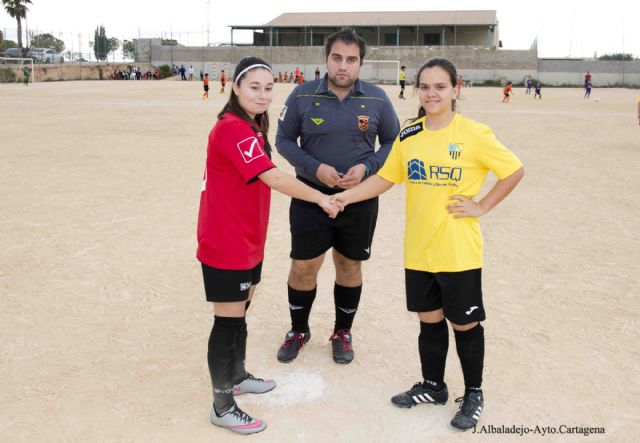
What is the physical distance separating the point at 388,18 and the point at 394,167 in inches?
3058

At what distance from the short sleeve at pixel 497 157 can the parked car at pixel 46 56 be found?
63.5 m

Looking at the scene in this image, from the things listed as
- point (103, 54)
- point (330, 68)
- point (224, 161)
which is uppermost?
point (103, 54)

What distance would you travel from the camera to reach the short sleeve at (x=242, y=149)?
3248mm

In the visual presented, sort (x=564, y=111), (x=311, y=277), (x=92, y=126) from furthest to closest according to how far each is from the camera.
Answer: (x=564, y=111) < (x=92, y=126) < (x=311, y=277)

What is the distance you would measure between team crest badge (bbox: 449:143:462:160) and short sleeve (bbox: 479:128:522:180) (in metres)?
0.12

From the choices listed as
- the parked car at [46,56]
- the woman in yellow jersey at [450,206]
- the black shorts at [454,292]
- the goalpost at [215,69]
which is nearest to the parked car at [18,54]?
the parked car at [46,56]

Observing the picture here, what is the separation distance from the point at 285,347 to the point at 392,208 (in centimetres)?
490

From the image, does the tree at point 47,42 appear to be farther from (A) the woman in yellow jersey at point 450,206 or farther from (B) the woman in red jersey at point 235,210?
(A) the woman in yellow jersey at point 450,206

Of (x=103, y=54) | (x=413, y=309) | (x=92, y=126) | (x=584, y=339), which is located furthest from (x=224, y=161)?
(x=103, y=54)

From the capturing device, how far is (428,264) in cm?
354

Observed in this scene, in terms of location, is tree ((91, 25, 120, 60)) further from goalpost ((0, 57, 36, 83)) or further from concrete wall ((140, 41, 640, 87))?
goalpost ((0, 57, 36, 83))

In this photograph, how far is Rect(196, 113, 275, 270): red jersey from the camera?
3.28m

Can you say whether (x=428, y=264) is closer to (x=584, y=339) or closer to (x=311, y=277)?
(x=311, y=277)

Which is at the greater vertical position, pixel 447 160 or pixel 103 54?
pixel 103 54
